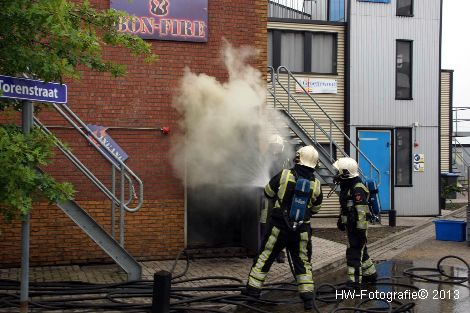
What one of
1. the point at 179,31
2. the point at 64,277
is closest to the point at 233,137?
the point at 179,31

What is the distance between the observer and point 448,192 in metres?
19.9

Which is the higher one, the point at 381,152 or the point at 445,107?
the point at 445,107

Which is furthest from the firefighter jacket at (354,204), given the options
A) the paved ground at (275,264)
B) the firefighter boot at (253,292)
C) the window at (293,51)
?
the window at (293,51)

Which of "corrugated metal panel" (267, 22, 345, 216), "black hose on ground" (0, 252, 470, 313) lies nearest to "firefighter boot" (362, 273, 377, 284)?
"black hose on ground" (0, 252, 470, 313)

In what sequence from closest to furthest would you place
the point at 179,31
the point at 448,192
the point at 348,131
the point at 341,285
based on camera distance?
the point at 341,285, the point at 179,31, the point at 348,131, the point at 448,192

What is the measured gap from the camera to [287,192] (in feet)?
22.6

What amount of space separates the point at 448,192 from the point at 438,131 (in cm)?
341

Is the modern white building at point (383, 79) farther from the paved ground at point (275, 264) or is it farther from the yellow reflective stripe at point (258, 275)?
the yellow reflective stripe at point (258, 275)

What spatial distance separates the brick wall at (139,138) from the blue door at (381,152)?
8.05m

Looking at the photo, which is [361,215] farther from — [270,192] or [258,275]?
[258,275]

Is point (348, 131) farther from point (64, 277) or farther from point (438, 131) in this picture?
point (64, 277)

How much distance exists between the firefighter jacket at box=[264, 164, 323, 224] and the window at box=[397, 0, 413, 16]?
39.2ft

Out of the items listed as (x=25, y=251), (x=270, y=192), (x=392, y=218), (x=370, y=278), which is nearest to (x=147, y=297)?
(x=270, y=192)

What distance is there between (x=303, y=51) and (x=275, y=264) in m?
9.22
